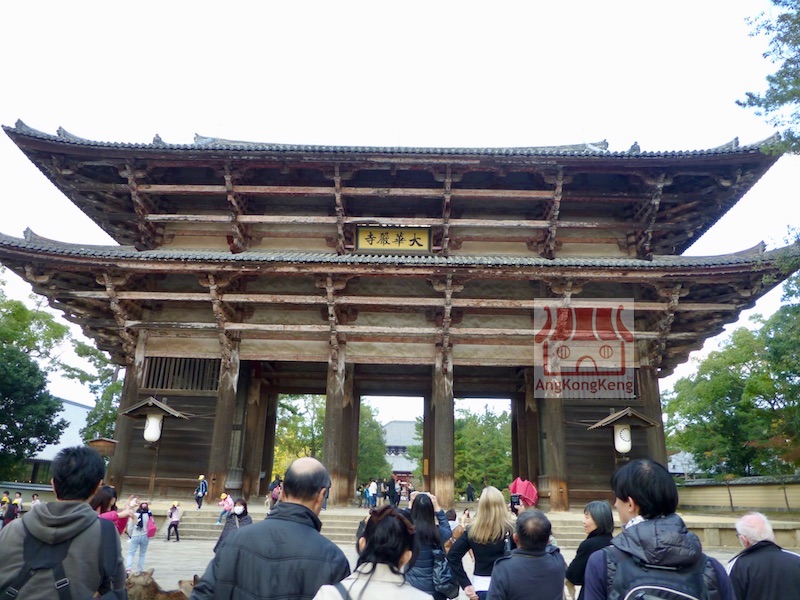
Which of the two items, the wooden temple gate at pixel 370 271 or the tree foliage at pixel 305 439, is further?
the tree foliage at pixel 305 439

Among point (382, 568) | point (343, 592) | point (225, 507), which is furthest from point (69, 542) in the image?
point (225, 507)

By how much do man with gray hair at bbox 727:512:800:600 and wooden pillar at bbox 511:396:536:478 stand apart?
1320 cm

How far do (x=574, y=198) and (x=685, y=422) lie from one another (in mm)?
25634

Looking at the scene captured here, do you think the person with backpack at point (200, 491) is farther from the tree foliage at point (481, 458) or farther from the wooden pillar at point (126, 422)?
the tree foliage at point (481, 458)

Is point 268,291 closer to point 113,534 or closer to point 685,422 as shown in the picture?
point 113,534

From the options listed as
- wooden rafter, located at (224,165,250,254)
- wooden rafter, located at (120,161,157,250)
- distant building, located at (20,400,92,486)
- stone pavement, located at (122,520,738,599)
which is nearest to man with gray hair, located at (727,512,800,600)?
stone pavement, located at (122,520,738,599)

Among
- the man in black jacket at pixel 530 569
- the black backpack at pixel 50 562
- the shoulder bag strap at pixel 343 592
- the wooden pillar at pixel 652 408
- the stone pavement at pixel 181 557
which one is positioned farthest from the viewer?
the wooden pillar at pixel 652 408

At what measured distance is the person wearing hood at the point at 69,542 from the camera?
2.67 metres

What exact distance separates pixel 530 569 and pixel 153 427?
12.0 meters

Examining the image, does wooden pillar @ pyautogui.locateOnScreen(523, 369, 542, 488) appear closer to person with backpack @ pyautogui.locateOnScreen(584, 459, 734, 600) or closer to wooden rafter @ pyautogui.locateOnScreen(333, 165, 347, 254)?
wooden rafter @ pyautogui.locateOnScreen(333, 165, 347, 254)

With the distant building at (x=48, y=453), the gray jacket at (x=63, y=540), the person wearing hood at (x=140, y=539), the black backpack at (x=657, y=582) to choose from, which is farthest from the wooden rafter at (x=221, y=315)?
the distant building at (x=48, y=453)

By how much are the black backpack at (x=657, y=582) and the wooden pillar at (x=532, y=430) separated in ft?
44.6

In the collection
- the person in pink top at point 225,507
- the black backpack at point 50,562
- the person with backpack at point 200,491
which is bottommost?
the person in pink top at point 225,507

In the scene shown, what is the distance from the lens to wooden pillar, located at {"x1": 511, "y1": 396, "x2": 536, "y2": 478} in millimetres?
16719
